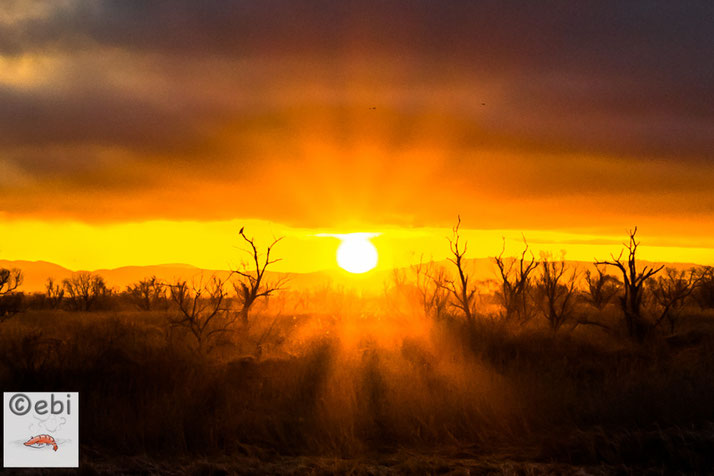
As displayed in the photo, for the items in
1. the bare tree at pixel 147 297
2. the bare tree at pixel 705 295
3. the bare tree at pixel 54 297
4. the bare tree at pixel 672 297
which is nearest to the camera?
the bare tree at pixel 672 297

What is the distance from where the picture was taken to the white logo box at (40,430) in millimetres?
12328

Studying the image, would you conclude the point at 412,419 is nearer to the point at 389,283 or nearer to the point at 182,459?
the point at 182,459

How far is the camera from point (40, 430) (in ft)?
43.0

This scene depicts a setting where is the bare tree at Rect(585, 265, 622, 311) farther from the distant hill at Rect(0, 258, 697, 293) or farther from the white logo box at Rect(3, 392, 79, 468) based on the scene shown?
the white logo box at Rect(3, 392, 79, 468)

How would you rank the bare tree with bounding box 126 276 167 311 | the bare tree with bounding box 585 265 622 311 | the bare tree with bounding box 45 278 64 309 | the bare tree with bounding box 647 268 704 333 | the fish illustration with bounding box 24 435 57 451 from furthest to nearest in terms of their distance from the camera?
A: the bare tree with bounding box 45 278 64 309
the bare tree with bounding box 126 276 167 311
the bare tree with bounding box 585 265 622 311
the bare tree with bounding box 647 268 704 333
the fish illustration with bounding box 24 435 57 451

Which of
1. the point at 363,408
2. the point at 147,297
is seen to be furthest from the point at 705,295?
the point at 363,408

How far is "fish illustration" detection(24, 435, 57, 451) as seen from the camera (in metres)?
12.6

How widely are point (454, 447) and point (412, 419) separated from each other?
1.34 m

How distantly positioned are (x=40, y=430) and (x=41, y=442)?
0.49 metres

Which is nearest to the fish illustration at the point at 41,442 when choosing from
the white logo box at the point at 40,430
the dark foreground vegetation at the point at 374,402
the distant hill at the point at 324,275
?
the white logo box at the point at 40,430

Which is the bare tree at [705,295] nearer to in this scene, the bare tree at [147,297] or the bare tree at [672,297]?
the bare tree at [672,297]

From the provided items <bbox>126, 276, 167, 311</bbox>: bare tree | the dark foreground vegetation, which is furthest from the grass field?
<bbox>126, 276, 167, 311</bbox>: bare tree

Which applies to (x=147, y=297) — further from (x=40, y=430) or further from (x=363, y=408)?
(x=40, y=430)

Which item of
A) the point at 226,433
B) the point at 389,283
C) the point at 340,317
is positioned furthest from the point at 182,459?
the point at 389,283
